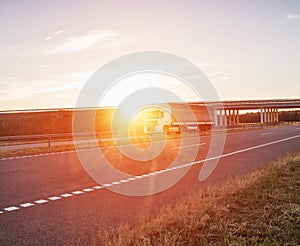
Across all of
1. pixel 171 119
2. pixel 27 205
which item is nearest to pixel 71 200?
pixel 27 205

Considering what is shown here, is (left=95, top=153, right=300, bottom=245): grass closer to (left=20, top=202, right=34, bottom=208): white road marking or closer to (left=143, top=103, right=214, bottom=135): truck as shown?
(left=20, top=202, right=34, bottom=208): white road marking

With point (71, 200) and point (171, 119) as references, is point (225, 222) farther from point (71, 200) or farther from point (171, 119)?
point (171, 119)

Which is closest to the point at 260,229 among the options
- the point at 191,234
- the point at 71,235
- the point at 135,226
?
the point at 191,234

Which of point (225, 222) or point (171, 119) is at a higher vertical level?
point (171, 119)

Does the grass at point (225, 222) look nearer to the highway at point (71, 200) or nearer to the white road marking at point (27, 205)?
the highway at point (71, 200)

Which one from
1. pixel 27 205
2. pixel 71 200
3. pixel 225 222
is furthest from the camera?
pixel 71 200

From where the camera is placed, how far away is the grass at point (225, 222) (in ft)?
18.1

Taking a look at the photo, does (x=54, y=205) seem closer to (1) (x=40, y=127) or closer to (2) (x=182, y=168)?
(2) (x=182, y=168)

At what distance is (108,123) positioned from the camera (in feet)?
188

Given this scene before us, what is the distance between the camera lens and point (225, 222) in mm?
6301

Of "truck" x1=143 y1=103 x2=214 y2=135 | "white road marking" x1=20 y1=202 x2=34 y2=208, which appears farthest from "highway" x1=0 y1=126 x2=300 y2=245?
"truck" x1=143 y1=103 x2=214 y2=135

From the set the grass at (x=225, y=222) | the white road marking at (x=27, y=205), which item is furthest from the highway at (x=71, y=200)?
the grass at (x=225, y=222)

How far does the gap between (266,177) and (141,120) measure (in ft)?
88.0

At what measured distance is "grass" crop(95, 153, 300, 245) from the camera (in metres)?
5.51
